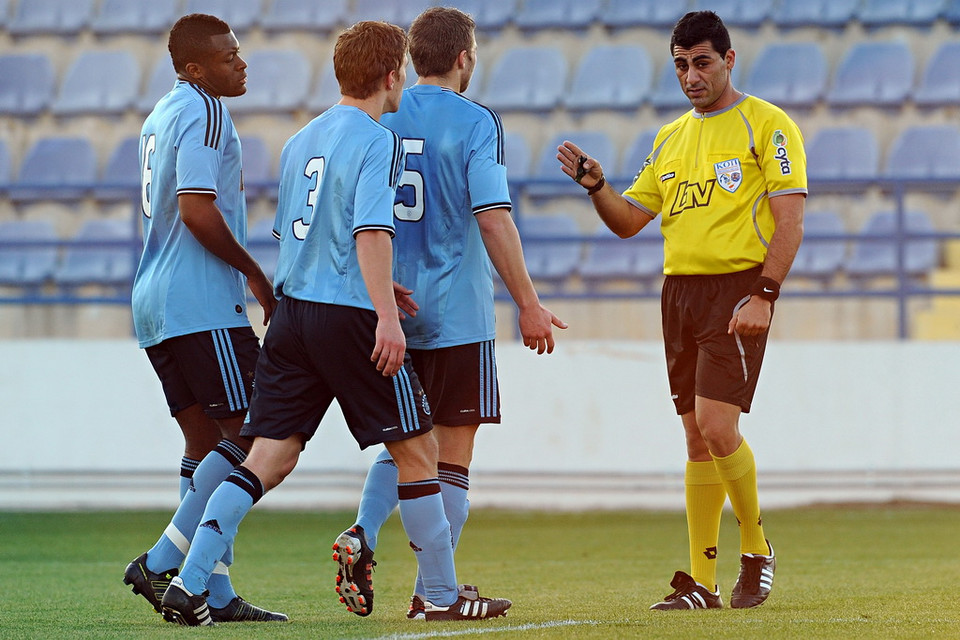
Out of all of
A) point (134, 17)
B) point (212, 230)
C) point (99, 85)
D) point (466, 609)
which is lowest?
point (466, 609)

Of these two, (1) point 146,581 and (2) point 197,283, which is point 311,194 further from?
(1) point 146,581

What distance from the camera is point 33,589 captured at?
4.96 meters

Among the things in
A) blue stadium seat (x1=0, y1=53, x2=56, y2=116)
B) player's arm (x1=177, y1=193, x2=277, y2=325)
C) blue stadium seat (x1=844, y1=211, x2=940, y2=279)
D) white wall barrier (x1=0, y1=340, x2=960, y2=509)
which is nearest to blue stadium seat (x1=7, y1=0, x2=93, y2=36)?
blue stadium seat (x1=0, y1=53, x2=56, y2=116)

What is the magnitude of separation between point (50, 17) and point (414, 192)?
12.0 m

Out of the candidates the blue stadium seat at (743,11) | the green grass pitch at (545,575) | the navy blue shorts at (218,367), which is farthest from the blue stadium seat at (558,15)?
the navy blue shorts at (218,367)

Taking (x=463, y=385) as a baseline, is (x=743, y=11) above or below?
above

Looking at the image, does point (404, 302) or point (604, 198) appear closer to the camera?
point (404, 302)

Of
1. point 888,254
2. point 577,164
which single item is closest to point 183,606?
point 577,164

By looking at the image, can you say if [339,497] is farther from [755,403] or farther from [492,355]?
[492,355]

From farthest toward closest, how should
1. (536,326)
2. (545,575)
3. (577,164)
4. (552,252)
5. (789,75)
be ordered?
(789,75), (552,252), (545,575), (577,164), (536,326)

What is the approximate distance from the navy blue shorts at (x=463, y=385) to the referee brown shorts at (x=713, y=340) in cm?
72

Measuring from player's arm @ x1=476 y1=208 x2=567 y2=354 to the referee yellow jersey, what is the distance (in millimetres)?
645

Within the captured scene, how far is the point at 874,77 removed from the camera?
12766mm

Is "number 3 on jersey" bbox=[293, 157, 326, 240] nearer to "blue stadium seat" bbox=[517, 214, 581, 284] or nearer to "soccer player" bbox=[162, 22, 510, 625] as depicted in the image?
"soccer player" bbox=[162, 22, 510, 625]
